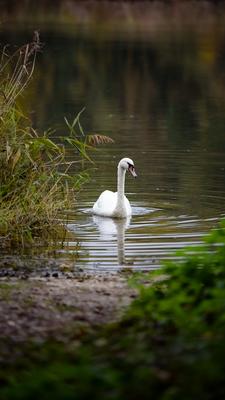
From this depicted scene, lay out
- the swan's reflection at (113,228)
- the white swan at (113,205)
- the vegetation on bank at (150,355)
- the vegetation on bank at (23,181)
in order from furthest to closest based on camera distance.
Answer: the white swan at (113,205) < the swan's reflection at (113,228) < the vegetation on bank at (23,181) < the vegetation on bank at (150,355)

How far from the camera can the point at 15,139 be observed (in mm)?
13922

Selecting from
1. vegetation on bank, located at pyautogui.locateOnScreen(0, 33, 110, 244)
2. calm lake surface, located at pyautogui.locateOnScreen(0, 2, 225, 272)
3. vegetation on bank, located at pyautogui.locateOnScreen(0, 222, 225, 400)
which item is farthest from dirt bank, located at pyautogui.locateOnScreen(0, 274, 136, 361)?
vegetation on bank, located at pyautogui.locateOnScreen(0, 33, 110, 244)

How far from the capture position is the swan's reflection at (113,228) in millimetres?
14027

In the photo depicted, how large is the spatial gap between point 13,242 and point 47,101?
16610 millimetres

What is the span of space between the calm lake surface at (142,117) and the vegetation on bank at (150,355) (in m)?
3.62

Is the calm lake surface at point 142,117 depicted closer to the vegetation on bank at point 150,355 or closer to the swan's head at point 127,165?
the swan's head at point 127,165

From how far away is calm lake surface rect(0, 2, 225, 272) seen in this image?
1436 cm

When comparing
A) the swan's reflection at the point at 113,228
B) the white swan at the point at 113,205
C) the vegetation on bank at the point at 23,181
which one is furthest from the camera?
the white swan at the point at 113,205

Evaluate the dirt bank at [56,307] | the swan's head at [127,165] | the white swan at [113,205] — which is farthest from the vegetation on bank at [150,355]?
the swan's head at [127,165]

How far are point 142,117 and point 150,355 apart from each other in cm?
2075

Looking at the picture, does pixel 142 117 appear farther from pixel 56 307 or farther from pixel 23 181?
pixel 56 307

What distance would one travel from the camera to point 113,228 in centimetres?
1521

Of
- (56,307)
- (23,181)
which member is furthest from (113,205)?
(56,307)

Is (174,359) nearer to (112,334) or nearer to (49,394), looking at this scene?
(49,394)
